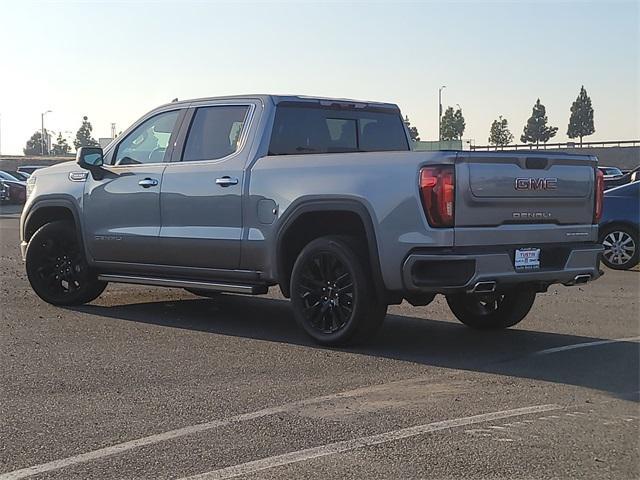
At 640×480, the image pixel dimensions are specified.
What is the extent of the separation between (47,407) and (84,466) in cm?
118

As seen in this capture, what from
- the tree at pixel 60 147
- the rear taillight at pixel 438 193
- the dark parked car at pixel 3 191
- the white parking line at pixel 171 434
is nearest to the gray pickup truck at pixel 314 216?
the rear taillight at pixel 438 193

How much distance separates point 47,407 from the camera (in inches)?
215

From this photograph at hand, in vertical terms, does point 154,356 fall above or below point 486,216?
below

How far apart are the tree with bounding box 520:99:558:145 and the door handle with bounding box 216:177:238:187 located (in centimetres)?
10019

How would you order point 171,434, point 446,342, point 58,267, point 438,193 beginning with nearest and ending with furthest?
point 171,434
point 438,193
point 446,342
point 58,267

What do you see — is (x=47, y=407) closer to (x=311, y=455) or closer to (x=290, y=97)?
(x=311, y=455)

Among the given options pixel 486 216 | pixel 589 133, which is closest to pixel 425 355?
pixel 486 216

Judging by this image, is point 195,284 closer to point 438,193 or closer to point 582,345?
point 438,193

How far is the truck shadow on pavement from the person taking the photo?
6.36m

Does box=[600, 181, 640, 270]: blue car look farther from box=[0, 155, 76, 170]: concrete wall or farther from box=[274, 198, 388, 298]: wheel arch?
box=[0, 155, 76, 170]: concrete wall

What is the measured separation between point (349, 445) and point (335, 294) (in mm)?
2573

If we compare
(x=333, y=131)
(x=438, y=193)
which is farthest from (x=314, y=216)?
(x=333, y=131)

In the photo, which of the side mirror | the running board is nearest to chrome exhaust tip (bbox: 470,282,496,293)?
the running board

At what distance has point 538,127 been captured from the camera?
10562 centimetres
